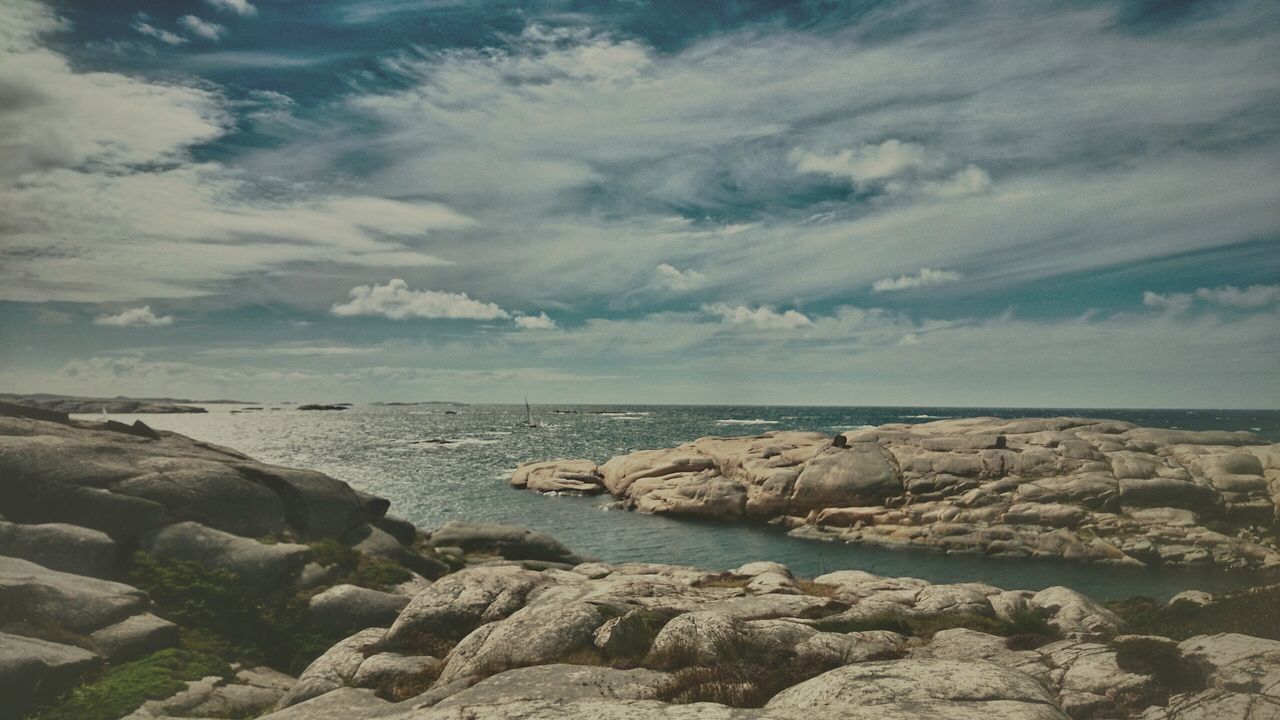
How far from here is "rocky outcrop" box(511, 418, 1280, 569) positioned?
44750 mm

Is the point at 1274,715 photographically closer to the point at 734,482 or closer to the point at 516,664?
the point at 516,664

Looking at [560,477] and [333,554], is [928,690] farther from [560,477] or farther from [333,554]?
[560,477]

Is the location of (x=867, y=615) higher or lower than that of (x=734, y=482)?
higher

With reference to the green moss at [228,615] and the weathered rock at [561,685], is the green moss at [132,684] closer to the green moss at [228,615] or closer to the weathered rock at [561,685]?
the green moss at [228,615]

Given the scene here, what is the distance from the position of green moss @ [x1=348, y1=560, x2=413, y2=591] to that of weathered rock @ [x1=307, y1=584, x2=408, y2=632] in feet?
7.71

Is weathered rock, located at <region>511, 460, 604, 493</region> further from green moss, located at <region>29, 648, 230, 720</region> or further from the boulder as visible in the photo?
green moss, located at <region>29, 648, 230, 720</region>

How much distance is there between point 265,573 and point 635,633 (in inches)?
603

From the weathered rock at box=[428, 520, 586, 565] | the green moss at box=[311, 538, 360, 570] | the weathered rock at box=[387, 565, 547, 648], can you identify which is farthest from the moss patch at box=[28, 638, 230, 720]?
the weathered rock at box=[428, 520, 586, 565]

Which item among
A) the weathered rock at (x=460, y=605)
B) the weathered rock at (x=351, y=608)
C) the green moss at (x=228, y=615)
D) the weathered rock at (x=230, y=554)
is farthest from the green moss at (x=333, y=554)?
the weathered rock at (x=460, y=605)

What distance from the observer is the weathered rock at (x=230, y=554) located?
21.5m

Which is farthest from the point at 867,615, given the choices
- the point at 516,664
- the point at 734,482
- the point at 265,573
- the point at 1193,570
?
the point at 734,482

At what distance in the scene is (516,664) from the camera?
530 inches

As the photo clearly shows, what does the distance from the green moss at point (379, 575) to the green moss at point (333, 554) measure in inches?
18.3

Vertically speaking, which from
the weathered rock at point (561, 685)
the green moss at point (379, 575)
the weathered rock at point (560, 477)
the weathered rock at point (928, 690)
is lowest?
the weathered rock at point (560, 477)
